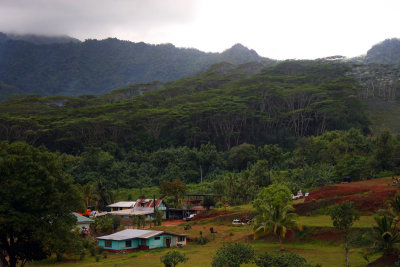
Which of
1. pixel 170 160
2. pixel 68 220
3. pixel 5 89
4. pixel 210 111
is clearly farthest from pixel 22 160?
pixel 5 89

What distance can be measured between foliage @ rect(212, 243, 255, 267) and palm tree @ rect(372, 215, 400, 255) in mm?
7151

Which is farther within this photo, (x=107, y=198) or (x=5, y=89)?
(x=5, y=89)

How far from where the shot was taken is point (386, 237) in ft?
72.8

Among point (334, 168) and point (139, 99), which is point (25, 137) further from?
point (334, 168)

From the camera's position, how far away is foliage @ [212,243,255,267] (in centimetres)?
1995

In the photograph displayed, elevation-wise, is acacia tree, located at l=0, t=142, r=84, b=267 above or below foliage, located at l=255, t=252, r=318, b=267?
above

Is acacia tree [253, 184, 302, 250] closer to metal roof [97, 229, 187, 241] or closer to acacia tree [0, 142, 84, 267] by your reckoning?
metal roof [97, 229, 187, 241]

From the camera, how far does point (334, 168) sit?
5494 centimetres

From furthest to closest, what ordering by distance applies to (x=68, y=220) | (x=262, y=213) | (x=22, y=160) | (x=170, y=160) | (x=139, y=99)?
1. (x=139, y=99)
2. (x=170, y=160)
3. (x=262, y=213)
4. (x=68, y=220)
5. (x=22, y=160)

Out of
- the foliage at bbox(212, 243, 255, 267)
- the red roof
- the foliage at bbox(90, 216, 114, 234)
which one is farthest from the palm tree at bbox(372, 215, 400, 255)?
the red roof

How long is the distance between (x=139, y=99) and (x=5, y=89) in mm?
89378

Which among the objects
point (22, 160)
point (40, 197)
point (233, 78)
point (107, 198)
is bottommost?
point (107, 198)

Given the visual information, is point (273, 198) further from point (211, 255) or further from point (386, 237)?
point (386, 237)

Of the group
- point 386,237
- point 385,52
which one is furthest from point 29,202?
point 385,52
